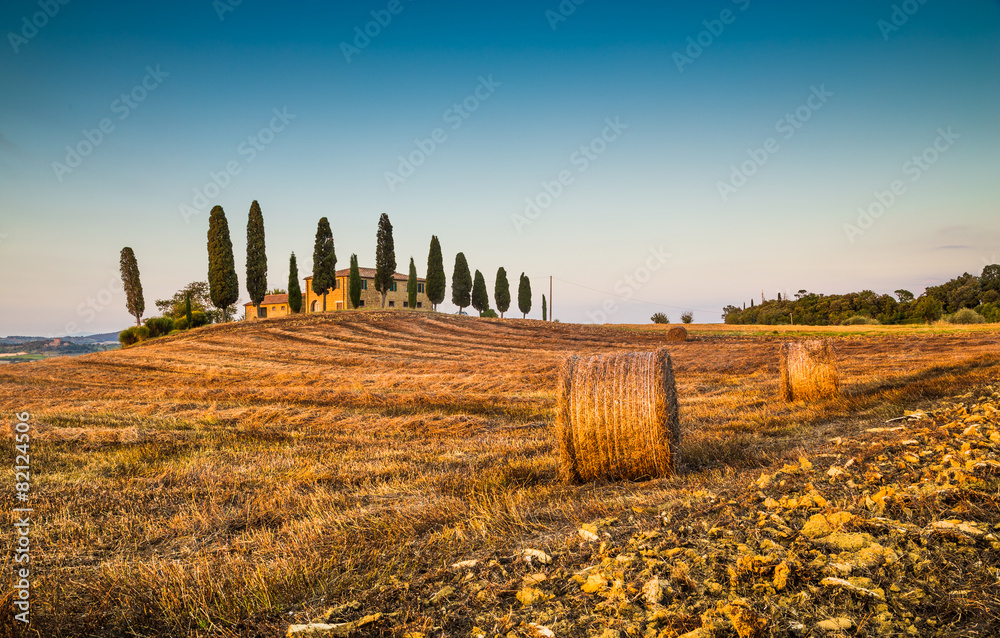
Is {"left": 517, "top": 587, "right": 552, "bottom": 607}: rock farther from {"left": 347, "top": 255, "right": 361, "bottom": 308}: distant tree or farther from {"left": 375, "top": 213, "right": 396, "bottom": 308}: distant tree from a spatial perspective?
{"left": 347, "top": 255, "right": 361, "bottom": 308}: distant tree

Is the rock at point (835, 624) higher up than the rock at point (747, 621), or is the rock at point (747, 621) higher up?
the rock at point (835, 624)

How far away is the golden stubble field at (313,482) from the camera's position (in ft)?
10.5

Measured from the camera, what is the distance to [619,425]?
604 cm

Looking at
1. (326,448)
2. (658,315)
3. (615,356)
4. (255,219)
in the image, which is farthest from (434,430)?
(658,315)

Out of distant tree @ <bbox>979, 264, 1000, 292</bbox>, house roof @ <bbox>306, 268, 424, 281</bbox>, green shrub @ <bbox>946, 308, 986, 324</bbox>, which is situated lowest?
green shrub @ <bbox>946, 308, 986, 324</bbox>

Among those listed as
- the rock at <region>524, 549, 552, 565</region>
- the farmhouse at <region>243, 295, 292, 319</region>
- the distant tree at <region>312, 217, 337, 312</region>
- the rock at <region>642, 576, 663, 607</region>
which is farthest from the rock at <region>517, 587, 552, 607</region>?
the farmhouse at <region>243, 295, 292, 319</region>

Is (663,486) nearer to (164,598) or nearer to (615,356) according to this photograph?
(615,356)

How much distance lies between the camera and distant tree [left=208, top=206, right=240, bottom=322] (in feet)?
137

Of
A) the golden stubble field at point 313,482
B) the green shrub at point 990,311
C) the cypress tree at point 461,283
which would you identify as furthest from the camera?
the cypress tree at point 461,283

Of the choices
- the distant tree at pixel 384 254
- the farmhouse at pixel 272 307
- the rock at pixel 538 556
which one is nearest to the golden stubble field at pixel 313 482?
the rock at pixel 538 556

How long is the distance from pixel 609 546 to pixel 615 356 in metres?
3.40

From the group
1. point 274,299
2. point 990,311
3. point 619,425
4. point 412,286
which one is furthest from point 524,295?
point 619,425

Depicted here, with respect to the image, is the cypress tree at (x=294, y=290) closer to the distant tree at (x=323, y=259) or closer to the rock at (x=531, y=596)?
the distant tree at (x=323, y=259)

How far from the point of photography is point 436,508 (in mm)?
4656
